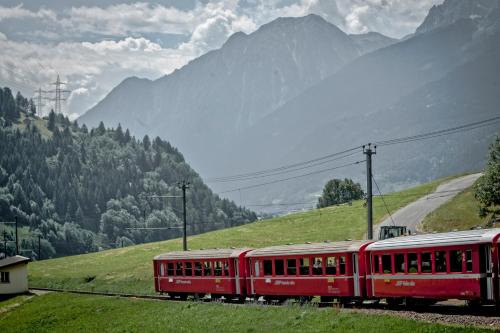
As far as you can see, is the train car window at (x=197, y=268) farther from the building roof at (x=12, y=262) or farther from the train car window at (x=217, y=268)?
the building roof at (x=12, y=262)

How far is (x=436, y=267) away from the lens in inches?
1341

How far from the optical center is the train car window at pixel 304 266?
41938 mm

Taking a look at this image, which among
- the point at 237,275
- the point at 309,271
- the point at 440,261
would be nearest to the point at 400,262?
the point at 440,261

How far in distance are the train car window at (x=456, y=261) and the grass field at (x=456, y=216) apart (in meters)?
45.7

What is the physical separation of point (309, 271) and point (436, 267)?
9.56 m

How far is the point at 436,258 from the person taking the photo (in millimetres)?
34219

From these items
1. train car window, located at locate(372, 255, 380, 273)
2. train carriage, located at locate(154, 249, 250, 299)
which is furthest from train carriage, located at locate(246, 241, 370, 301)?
train carriage, located at locate(154, 249, 250, 299)

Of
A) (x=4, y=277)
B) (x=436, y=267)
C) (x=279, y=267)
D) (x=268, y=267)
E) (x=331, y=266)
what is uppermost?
(x=436, y=267)

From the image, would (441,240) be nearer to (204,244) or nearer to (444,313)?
(444,313)

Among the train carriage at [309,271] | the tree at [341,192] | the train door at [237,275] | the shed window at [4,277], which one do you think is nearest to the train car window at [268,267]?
the train carriage at [309,271]

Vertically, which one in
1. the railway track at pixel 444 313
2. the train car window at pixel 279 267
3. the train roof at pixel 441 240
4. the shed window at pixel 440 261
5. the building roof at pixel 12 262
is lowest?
the building roof at pixel 12 262

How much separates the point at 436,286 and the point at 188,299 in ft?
81.5

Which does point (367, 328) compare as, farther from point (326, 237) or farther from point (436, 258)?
point (326, 237)

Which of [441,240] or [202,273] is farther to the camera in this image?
[202,273]
